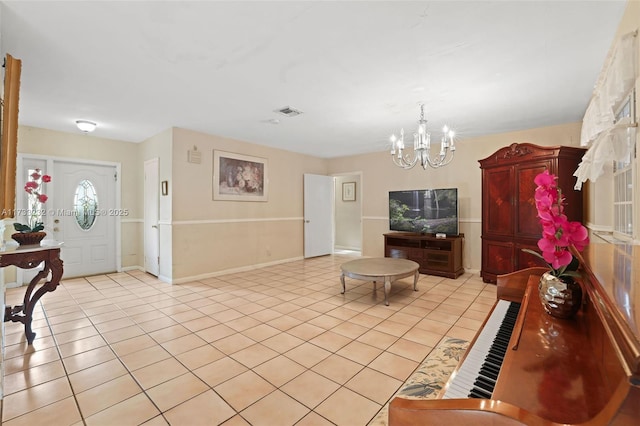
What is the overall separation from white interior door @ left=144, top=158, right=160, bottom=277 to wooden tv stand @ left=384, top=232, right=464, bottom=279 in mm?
4150

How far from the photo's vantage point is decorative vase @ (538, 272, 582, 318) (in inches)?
42.5

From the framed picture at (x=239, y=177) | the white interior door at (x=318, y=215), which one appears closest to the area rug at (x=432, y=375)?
the framed picture at (x=239, y=177)

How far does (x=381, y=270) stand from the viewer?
3.63 meters

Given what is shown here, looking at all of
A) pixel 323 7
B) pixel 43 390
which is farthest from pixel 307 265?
pixel 323 7

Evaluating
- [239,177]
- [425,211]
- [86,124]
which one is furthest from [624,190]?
[86,124]

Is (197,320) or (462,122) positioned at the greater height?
(462,122)

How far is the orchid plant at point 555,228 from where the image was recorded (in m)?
0.98

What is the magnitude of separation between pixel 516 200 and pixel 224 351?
4189 mm

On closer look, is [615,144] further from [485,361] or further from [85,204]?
[85,204]

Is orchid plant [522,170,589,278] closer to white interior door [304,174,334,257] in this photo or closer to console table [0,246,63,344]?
console table [0,246,63,344]

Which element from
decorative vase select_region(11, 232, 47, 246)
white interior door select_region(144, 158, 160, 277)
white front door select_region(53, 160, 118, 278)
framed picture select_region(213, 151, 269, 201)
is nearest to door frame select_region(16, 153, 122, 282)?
white front door select_region(53, 160, 118, 278)

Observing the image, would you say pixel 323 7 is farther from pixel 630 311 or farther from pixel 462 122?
pixel 462 122

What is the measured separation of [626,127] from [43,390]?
162 inches

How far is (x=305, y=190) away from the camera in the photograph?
6621 mm
